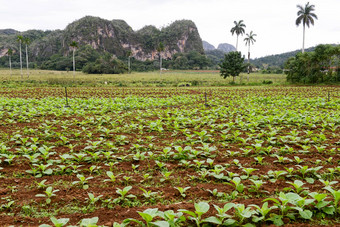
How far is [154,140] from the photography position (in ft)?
23.9

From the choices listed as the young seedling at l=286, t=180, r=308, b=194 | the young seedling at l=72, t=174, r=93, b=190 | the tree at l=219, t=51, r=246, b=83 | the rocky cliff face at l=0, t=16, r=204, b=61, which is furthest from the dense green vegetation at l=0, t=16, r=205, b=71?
the young seedling at l=286, t=180, r=308, b=194

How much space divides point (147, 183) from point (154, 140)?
2.92 metres

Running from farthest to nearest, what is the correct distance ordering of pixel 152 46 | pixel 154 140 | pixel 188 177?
pixel 152 46 < pixel 154 140 < pixel 188 177

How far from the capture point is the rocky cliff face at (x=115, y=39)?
152875 millimetres

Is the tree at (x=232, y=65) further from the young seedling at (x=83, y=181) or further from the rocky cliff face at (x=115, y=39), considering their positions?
the rocky cliff face at (x=115, y=39)

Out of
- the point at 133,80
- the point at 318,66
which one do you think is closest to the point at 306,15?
the point at 318,66

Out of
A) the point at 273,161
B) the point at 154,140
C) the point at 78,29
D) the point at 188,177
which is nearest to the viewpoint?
the point at 188,177

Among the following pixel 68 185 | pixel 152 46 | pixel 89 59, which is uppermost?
pixel 152 46

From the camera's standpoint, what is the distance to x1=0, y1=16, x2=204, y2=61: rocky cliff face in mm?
152875

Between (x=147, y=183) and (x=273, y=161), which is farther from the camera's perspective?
(x=273, y=161)

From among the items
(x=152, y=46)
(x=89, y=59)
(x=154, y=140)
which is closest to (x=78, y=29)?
(x=152, y=46)

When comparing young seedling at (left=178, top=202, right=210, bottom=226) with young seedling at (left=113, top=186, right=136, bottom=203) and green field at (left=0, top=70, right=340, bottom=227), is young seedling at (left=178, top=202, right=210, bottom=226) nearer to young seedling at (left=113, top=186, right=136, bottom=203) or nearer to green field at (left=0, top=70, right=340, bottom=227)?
green field at (left=0, top=70, right=340, bottom=227)

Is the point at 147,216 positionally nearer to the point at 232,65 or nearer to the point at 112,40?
the point at 232,65

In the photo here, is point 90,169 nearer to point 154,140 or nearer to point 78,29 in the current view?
point 154,140
